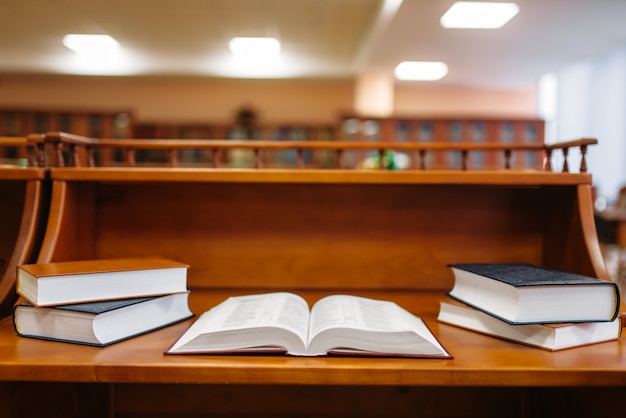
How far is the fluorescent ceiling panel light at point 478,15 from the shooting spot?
12.2ft

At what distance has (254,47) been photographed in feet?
17.0

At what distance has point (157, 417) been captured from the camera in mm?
1138

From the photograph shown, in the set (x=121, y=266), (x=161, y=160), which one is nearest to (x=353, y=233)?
(x=121, y=266)

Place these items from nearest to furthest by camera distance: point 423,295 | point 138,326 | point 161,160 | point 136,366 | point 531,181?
1. point 136,366
2. point 138,326
3. point 531,181
4. point 423,295
5. point 161,160

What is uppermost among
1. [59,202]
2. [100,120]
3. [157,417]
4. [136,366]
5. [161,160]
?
[100,120]

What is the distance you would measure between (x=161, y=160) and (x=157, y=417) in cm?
596

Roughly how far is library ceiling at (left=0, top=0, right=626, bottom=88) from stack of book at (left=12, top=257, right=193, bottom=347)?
11.3 ft

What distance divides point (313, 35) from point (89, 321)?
14.9 ft

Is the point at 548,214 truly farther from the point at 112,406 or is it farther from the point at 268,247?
the point at 112,406

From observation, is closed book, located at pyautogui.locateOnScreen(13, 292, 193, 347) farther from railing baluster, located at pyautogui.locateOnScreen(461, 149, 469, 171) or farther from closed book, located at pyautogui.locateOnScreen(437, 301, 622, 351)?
railing baluster, located at pyautogui.locateOnScreen(461, 149, 469, 171)

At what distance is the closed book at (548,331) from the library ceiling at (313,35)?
3350mm

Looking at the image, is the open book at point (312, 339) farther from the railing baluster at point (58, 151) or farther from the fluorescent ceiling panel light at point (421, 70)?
the fluorescent ceiling panel light at point (421, 70)

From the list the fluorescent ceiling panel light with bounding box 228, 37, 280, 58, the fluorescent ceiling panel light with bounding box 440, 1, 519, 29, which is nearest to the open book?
the fluorescent ceiling panel light with bounding box 440, 1, 519, 29

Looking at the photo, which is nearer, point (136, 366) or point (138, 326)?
point (136, 366)
